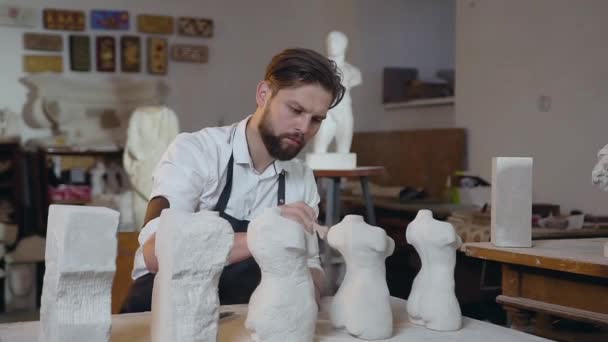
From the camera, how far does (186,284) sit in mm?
1450

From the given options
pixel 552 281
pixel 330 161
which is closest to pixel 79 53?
pixel 330 161

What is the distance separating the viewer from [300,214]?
175 centimetres

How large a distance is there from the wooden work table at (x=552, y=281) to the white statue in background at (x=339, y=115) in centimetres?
192

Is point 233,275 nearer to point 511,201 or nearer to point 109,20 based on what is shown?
point 511,201

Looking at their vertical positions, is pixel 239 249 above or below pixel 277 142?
below

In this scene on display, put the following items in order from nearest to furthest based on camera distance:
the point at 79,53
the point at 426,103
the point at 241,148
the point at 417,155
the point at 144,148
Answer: the point at 241,148 < the point at 144,148 < the point at 417,155 < the point at 426,103 < the point at 79,53

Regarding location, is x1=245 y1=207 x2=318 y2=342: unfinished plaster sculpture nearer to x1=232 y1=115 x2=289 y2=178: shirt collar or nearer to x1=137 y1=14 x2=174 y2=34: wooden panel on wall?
x1=232 y1=115 x2=289 y2=178: shirt collar

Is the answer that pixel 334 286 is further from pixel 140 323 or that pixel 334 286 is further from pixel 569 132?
pixel 140 323

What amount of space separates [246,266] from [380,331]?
0.80 meters

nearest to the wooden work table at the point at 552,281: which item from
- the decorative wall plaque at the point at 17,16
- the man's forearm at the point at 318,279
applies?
the man's forearm at the point at 318,279

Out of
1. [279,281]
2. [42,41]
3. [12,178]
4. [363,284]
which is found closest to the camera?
[279,281]

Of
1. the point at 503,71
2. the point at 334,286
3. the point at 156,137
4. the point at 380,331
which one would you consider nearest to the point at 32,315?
the point at 156,137

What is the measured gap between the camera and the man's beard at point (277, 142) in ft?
6.98

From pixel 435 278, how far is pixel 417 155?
14.7 feet
